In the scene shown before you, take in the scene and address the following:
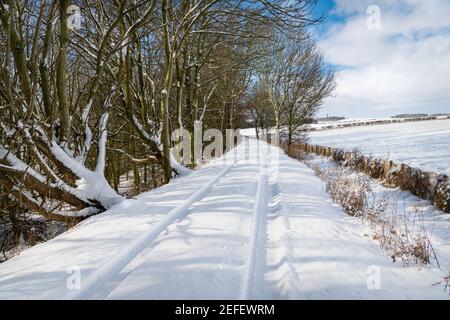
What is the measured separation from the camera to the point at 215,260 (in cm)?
284

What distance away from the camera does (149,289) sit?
7.72 ft

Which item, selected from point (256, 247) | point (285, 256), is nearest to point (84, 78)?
point (256, 247)

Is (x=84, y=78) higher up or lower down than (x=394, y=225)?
higher up

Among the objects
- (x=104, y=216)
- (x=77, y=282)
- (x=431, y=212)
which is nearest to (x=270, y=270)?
(x=77, y=282)

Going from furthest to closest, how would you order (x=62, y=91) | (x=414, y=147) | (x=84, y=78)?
(x=414, y=147)
(x=84, y=78)
(x=62, y=91)

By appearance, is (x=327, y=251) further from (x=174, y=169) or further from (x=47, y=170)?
(x=174, y=169)

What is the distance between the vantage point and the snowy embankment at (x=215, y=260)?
7.77ft

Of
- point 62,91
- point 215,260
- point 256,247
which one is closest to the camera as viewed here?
point 215,260

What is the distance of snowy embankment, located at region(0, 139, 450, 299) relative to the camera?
2.37 metres

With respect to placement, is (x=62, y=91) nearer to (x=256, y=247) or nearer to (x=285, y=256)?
(x=256, y=247)

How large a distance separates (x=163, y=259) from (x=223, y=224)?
1267 mm

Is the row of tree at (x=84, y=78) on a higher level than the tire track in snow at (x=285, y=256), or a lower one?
higher

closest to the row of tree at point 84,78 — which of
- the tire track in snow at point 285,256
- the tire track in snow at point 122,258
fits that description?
the tire track in snow at point 122,258

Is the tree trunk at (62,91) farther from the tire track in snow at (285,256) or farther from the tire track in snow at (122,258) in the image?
the tire track in snow at (285,256)
